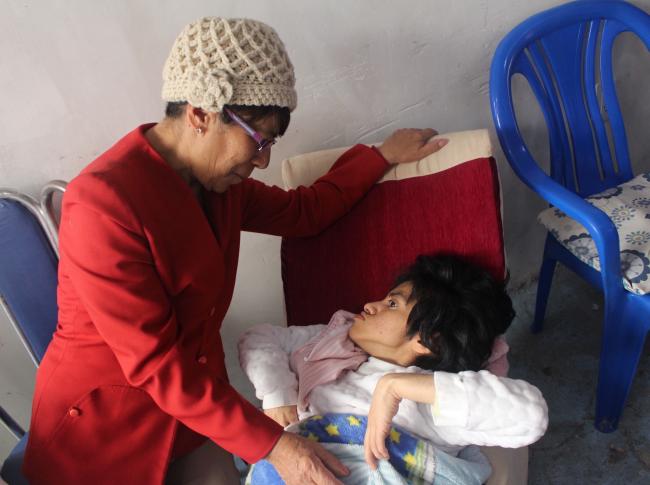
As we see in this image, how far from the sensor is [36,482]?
3.72 ft

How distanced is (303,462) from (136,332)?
0.40m

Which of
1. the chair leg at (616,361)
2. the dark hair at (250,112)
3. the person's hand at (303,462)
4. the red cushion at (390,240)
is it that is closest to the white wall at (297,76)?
the red cushion at (390,240)

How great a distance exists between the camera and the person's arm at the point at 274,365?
1291 millimetres

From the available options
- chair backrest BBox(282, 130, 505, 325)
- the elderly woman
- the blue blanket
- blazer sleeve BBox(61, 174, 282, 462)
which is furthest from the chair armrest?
blazer sleeve BBox(61, 174, 282, 462)

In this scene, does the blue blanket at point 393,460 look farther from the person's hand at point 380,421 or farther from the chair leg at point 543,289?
the chair leg at point 543,289

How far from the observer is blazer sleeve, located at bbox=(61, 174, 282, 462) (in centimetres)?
96

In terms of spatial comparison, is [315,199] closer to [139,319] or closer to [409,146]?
[409,146]

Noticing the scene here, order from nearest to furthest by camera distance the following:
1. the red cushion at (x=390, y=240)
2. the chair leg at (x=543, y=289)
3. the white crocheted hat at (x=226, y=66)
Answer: the white crocheted hat at (x=226, y=66)
the red cushion at (x=390, y=240)
the chair leg at (x=543, y=289)

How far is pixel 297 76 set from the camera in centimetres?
150

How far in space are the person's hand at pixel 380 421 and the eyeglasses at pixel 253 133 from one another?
0.51 metres

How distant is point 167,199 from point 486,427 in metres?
0.72

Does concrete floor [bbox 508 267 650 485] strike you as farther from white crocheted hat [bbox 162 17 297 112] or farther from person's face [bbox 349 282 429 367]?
white crocheted hat [bbox 162 17 297 112]

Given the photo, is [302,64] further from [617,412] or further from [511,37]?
[617,412]

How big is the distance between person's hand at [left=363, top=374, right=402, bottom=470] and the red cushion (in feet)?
1.37
